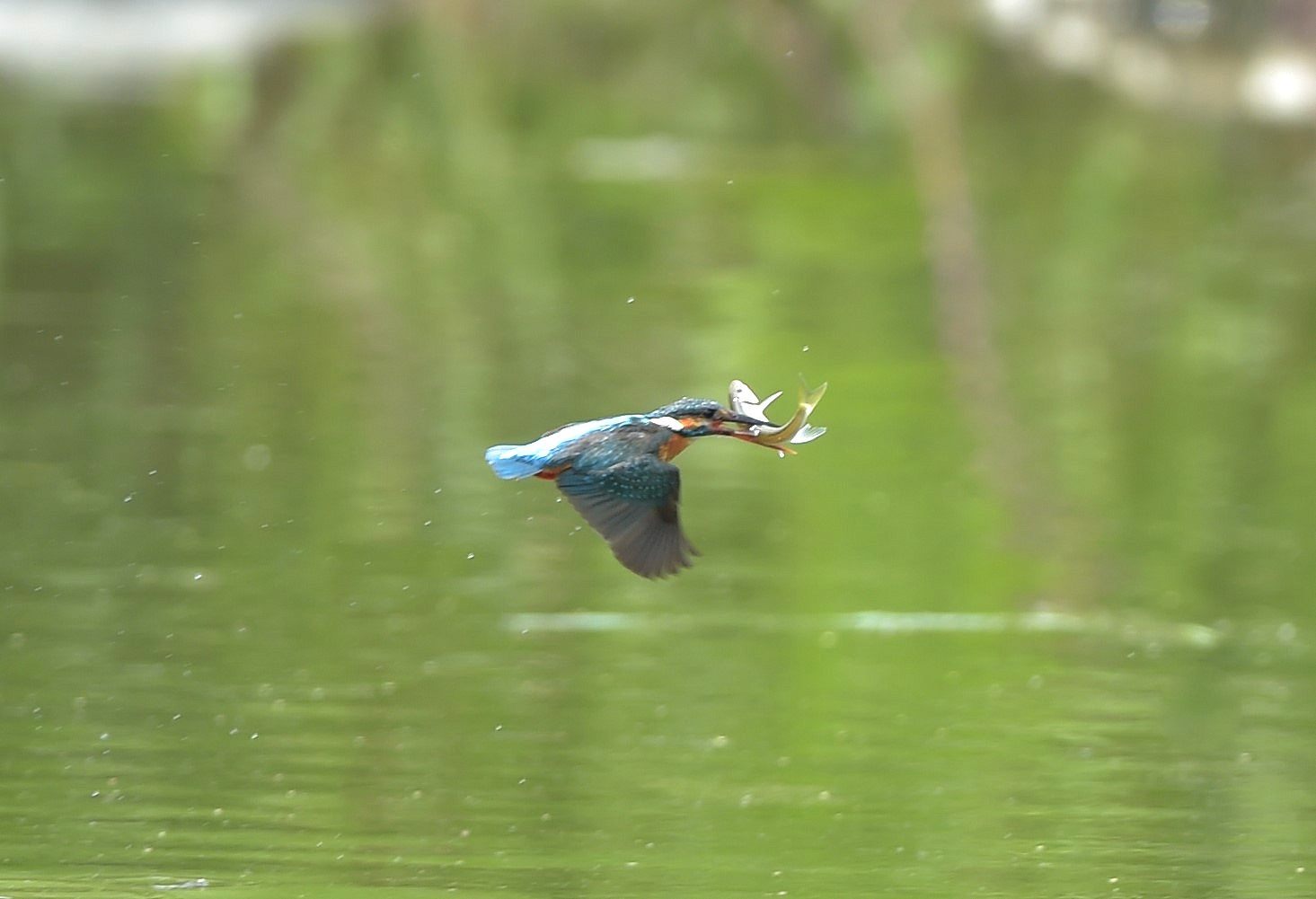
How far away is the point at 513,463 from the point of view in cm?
530

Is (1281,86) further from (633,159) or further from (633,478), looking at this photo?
(633,478)

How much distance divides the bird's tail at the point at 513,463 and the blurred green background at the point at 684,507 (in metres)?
0.81

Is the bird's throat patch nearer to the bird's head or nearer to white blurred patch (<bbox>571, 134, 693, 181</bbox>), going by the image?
the bird's head

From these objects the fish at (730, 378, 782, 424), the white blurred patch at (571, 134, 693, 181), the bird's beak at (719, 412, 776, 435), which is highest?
the white blurred patch at (571, 134, 693, 181)

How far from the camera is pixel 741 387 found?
551cm

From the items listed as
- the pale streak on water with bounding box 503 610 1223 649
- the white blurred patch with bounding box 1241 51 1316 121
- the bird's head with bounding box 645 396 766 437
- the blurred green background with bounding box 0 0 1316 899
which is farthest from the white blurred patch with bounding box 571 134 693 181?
the bird's head with bounding box 645 396 766 437

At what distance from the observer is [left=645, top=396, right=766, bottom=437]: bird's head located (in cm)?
535

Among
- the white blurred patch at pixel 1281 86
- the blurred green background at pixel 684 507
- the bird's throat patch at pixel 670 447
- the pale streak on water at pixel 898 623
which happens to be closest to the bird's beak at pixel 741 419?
the bird's throat patch at pixel 670 447

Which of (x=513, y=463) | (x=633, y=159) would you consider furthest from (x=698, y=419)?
(x=633, y=159)

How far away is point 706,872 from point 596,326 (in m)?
8.14

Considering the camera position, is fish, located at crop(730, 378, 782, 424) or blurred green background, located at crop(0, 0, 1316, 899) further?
blurred green background, located at crop(0, 0, 1316, 899)

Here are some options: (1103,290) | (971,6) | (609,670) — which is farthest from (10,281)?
(971,6)

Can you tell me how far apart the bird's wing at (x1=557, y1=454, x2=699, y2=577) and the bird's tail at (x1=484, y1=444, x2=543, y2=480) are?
0.09 metres

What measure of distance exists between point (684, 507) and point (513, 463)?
4.59m
